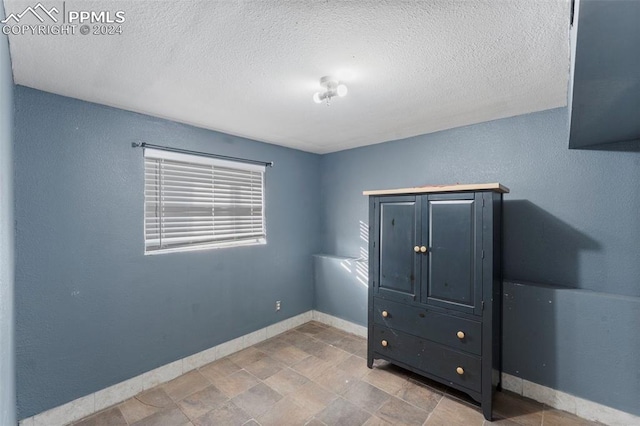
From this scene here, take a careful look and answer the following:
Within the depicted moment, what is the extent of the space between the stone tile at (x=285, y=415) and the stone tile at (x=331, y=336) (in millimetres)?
1034

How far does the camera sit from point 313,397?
7.13 ft

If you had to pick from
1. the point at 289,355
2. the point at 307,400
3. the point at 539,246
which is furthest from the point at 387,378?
the point at 539,246

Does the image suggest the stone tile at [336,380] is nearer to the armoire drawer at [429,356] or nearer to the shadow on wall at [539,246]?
the armoire drawer at [429,356]

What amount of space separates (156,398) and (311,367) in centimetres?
129

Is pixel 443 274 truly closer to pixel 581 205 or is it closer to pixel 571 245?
pixel 571 245

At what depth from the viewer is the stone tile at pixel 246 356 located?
268 cm

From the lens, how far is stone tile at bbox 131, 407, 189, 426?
1.90m

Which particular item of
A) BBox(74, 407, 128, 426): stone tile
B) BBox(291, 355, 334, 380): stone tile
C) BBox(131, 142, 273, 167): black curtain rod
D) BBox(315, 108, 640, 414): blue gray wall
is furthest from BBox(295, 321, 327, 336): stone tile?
BBox(131, 142, 273, 167): black curtain rod

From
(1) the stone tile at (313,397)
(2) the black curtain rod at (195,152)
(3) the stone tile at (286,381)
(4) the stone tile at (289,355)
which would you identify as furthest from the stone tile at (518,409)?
(2) the black curtain rod at (195,152)

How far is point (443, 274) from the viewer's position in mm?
2152

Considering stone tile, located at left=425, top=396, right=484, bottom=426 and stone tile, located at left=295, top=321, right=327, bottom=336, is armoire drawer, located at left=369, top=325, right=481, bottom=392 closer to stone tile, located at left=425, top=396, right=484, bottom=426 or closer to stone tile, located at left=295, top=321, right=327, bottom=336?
stone tile, located at left=425, top=396, right=484, bottom=426

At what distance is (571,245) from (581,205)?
316 millimetres

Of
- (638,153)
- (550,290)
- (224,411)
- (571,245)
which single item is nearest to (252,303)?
(224,411)

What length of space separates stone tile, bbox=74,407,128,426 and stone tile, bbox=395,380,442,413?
2.06 m
